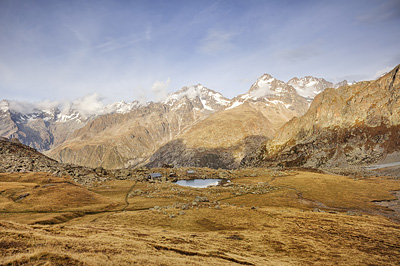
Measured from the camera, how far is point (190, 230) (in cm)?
3950

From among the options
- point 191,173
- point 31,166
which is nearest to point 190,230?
point 31,166

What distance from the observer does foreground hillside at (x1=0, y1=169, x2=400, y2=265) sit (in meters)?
19.2

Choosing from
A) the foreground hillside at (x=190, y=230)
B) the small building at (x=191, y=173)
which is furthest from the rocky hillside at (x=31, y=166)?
the small building at (x=191, y=173)

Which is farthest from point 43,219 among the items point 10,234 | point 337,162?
point 337,162

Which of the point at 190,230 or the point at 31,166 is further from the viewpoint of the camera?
the point at 31,166

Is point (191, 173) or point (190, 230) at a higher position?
point (190, 230)

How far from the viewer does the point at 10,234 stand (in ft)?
63.4

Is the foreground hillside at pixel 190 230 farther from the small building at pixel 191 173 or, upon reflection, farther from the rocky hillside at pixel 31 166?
the small building at pixel 191 173

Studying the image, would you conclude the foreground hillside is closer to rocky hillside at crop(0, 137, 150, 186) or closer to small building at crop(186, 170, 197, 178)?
rocky hillside at crop(0, 137, 150, 186)

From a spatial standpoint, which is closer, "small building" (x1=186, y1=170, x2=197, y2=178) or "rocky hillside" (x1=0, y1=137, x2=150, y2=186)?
"rocky hillside" (x1=0, y1=137, x2=150, y2=186)

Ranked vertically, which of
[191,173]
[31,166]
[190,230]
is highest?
[31,166]

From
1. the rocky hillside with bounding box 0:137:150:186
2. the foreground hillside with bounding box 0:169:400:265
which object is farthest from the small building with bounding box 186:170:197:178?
the foreground hillside with bounding box 0:169:400:265

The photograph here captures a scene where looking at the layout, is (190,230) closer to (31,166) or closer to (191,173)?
(31,166)

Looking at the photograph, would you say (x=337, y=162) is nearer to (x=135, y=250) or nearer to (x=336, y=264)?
(x=336, y=264)
